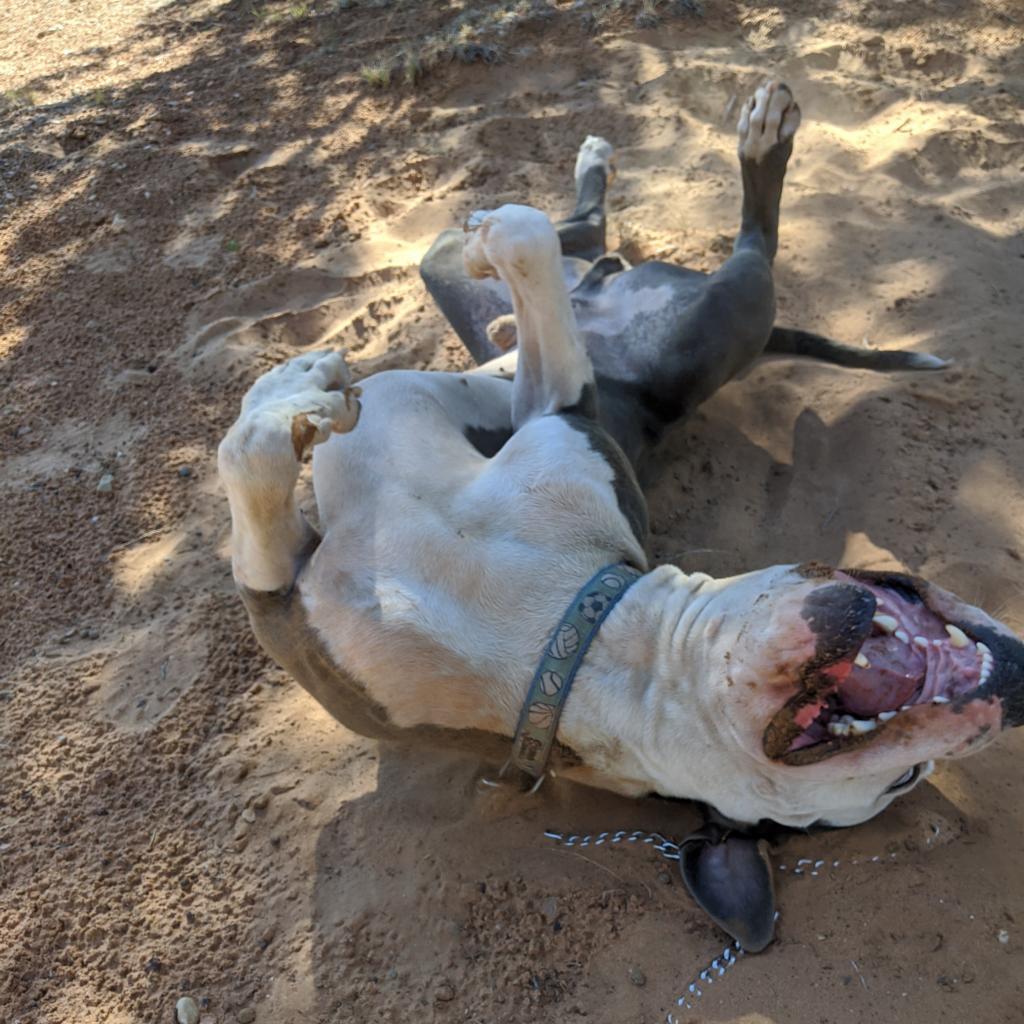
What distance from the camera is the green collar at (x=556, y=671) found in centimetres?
205

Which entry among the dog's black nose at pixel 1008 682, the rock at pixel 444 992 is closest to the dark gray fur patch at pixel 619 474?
the dog's black nose at pixel 1008 682

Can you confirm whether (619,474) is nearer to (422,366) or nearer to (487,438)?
(487,438)

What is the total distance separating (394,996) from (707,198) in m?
3.55

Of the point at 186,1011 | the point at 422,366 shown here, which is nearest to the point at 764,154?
the point at 422,366

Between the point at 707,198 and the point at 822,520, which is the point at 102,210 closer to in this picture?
the point at 707,198

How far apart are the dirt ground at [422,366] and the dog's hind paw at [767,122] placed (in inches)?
23.3

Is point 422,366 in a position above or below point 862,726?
below

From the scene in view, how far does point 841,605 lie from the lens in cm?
167

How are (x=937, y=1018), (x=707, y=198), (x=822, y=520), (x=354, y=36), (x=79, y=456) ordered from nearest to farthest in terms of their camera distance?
1. (x=937, y=1018)
2. (x=822, y=520)
3. (x=79, y=456)
4. (x=707, y=198)
5. (x=354, y=36)

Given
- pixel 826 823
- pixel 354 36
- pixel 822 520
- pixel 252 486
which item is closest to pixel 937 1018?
pixel 826 823

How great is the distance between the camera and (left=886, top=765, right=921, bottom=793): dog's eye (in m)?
1.94

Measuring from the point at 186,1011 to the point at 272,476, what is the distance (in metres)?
1.25

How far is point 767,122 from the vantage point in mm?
3449

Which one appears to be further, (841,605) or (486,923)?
(486,923)
